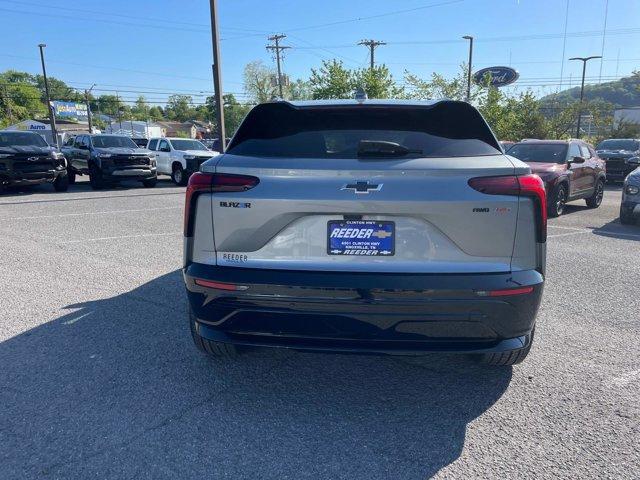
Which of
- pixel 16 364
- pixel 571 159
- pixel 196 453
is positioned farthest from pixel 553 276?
pixel 571 159

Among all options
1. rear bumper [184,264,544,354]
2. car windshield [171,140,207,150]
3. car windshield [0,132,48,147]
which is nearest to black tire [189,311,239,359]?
rear bumper [184,264,544,354]

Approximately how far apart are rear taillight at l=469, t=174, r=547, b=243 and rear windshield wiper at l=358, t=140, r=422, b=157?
431 mm

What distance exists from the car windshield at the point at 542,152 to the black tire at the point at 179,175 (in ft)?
39.1

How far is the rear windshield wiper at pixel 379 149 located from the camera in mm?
2719

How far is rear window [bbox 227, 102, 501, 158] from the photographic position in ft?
9.49

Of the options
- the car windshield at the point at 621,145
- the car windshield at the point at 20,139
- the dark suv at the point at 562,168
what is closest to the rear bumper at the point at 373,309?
the dark suv at the point at 562,168

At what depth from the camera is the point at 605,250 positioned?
7.63 m

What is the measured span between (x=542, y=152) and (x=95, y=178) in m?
13.9

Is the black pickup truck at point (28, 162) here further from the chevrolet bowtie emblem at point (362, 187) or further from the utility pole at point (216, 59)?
the chevrolet bowtie emblem at point (362, 187)

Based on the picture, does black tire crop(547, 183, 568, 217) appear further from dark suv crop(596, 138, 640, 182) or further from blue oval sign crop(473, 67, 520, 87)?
blue oval sign crop(473, 67, 520, 87)

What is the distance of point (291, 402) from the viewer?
3.11m

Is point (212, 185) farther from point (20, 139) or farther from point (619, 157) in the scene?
point (619, 157)

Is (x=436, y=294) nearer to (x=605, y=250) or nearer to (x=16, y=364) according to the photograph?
(x=16, y=364)

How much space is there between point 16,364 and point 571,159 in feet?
38.1
